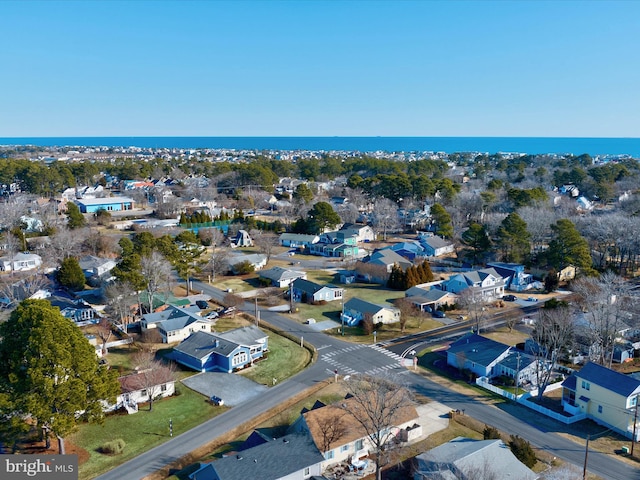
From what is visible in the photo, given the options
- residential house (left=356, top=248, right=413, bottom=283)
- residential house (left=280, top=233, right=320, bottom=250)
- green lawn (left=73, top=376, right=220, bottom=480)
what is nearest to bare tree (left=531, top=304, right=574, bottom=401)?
green lawn (left=73, top=376, right=220, bottom=480)

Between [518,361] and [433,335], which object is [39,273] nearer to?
[433,335]

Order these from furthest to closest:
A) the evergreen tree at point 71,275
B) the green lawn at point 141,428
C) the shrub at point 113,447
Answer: the evergreen tree at point 71,275, the shrub at point 113,447, the green lawn at point 141,428

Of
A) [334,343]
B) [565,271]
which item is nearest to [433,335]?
[334,343]

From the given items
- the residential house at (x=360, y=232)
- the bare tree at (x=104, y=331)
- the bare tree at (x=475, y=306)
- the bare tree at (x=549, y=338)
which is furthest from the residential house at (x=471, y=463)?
the residential house at (x=360, y=232)

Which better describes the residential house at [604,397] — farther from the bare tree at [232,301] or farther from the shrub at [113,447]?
the bare tree at [232,301]

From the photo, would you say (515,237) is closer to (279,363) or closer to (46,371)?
(279,363)

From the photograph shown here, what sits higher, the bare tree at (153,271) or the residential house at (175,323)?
the bare tree at (153,271)

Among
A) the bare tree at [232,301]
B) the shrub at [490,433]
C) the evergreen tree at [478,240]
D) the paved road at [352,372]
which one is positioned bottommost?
the paved road at [352,372]

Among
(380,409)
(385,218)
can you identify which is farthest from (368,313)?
(385,218)
